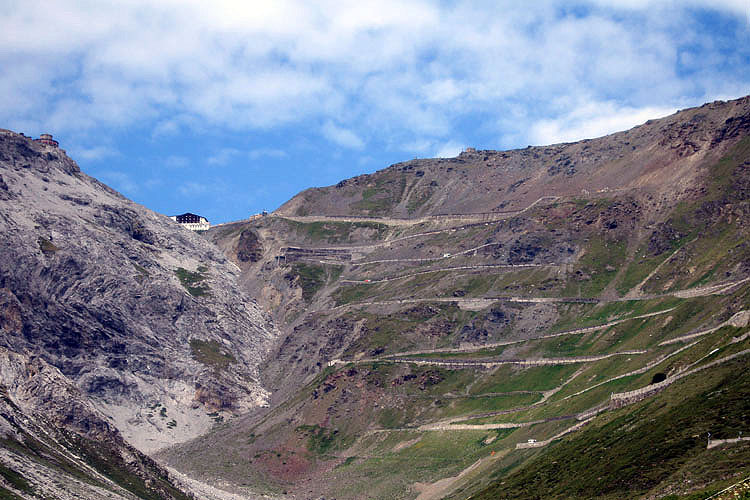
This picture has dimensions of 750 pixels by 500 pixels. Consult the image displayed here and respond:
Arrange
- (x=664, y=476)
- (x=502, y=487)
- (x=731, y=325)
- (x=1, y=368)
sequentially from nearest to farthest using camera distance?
(x=664, y=476)
(x=502, y=487)
(x=731, y=325)
(x=1, y=368)

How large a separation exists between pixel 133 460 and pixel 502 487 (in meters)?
75.5

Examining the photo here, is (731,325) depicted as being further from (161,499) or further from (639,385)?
(161,499)

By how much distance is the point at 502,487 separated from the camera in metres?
129

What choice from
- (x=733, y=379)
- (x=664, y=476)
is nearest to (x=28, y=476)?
(x=664, y=476)

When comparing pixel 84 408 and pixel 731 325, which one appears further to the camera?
pixel 84 408

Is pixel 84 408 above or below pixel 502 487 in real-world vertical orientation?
above

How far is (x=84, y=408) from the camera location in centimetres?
18300

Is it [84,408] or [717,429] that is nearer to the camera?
[717,429]

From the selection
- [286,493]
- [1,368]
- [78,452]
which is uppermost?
[1,368]

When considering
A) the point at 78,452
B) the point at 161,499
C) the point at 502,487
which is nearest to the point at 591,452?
the point at 502,487

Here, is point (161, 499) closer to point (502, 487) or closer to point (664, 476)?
point (502, 487)

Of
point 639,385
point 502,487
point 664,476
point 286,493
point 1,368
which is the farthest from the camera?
point 286,493

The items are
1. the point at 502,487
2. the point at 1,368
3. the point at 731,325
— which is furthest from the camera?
the point at 1,368

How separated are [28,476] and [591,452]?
7693cm
